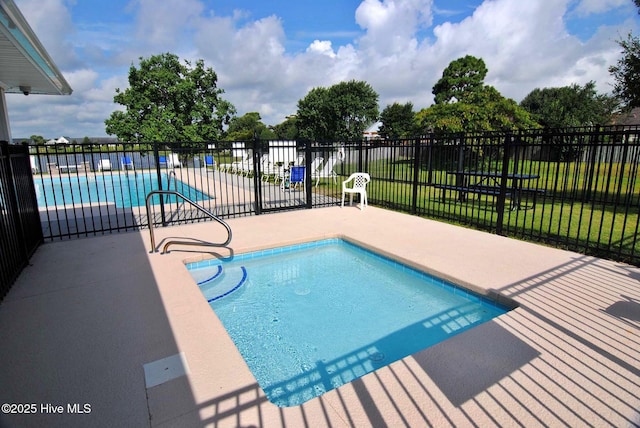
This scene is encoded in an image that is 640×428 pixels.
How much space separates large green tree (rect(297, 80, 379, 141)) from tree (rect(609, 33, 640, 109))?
108 feet

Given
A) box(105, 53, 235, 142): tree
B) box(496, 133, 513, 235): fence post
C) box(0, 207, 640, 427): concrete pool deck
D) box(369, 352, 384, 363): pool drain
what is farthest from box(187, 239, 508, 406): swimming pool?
box(105, 53, 235, 142): tree

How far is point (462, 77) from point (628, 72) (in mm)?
20269

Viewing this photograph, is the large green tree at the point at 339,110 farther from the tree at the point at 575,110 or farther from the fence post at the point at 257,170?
the fence post at the point at 257,170

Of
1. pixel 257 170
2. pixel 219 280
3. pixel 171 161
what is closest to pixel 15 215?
pixel 219 280

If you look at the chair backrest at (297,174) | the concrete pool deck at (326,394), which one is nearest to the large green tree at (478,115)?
the chair backrest at (297,174)

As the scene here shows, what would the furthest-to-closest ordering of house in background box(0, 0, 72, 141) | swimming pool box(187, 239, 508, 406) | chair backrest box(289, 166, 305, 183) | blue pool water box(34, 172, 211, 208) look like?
1. chair backrest box(289, 166, 305, 183)
2. blue pool water box(34, 172, 211, 208)
3. house in background box(0, 0, 72, 141)
4. swimming pool box(187, 239, 508, 406)

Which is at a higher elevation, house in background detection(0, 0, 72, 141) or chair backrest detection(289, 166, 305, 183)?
house in background detection(0, 0, 72, 141)

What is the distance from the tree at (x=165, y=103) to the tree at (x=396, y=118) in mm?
25347

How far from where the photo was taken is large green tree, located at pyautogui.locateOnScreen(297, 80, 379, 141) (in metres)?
41.6

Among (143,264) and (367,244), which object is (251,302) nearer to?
(143,264)

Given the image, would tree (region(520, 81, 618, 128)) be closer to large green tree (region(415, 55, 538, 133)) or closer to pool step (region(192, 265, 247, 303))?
large green tree (region(415, 55, 538, 133))

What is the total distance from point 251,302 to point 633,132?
495 centimetres

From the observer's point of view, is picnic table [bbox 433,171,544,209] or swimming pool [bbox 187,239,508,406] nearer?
swimming pool [bbox 187,239,508,406]

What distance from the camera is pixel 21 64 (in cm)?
546
